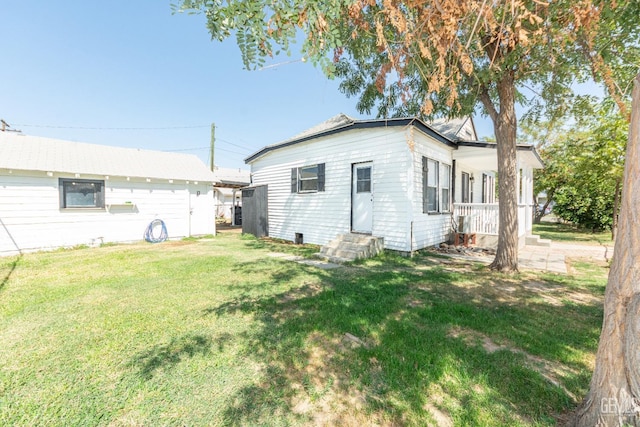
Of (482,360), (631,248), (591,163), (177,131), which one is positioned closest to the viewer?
(631,248)

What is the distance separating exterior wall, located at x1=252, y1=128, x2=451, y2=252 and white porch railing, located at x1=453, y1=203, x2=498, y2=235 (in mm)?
522

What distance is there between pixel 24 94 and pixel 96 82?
4360mm

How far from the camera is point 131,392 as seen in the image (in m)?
2.04

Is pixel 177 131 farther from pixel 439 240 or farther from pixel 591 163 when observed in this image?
pixel 591 163

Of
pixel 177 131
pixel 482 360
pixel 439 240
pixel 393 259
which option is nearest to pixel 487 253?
pixel 439 240

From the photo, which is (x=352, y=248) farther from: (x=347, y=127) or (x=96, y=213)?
(x=96, y=213)

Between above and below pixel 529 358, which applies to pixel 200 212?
above

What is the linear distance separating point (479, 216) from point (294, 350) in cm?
820

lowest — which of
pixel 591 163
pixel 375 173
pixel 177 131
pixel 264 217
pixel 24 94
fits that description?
pixel 264 217

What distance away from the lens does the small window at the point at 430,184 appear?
7.57m

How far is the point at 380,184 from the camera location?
749 centimetres

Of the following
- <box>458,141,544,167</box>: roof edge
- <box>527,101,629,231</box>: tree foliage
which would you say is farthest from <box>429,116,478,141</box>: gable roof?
<box>527,101,629,231</box>: tree foliage

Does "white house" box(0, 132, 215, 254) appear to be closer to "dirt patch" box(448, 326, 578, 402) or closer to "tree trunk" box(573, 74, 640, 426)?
"dirt patch" box(448, 326, 578, 402)

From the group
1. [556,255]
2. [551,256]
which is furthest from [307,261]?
[556,255]
